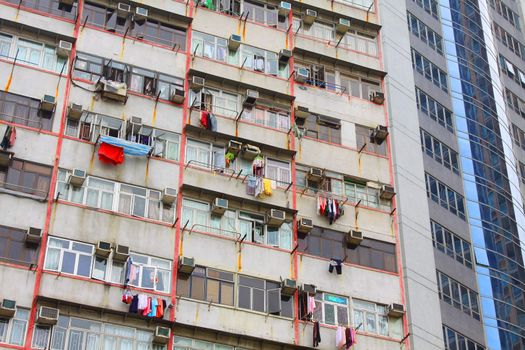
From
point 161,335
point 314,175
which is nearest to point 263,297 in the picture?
point 161,335

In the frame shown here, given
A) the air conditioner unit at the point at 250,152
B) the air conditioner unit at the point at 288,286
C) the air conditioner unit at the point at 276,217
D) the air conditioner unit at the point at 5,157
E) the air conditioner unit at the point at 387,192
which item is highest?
the air conditioner unit at the point at 250,152

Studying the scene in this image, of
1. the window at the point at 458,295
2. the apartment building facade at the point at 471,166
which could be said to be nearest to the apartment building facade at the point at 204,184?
the window at the point at 458,295

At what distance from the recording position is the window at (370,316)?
101ft

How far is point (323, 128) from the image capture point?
115 feet

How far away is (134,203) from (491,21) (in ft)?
82.6

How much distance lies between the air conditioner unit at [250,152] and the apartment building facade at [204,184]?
80 millimetres

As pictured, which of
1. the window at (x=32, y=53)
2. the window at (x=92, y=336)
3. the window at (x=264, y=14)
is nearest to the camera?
the window at (x=92, y=336)

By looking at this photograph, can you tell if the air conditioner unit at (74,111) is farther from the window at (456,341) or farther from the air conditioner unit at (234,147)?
the window at (456,341)

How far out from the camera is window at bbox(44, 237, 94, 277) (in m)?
28.0

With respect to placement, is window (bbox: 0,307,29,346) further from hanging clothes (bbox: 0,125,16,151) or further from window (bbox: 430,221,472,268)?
window (bbox: 430,221,472,268)

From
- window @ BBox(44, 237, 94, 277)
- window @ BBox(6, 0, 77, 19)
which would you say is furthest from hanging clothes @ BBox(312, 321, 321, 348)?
window @ BBox(6, 0, 77, 19)

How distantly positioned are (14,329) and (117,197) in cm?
562

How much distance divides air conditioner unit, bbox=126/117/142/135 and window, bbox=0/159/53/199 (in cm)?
309

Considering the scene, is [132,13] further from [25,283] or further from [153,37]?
[25,283]
